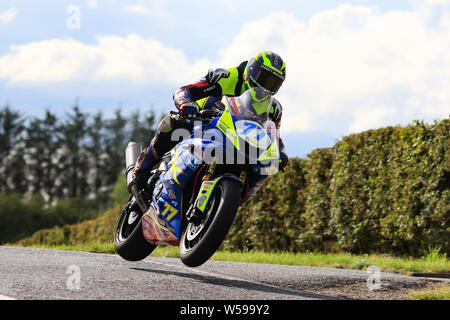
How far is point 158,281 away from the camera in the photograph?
16.6ft

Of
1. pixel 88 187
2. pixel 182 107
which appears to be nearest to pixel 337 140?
pixel 182 107

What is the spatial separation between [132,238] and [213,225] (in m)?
2.08

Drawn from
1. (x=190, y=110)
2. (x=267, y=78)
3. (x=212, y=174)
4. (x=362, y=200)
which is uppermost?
(x=267, y=78)

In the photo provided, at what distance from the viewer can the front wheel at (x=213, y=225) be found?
14.7 ft

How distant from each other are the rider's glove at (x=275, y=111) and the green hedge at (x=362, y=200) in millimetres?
5223

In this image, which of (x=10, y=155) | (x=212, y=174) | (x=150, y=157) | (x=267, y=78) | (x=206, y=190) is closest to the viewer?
(x=206, y=190)

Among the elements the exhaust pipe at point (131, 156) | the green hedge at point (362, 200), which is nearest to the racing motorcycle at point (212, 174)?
the exhaust pipe at point (131, 156)

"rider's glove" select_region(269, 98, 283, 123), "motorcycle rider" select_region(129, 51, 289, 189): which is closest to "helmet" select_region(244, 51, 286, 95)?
"motorcycle rider" select_region(129, 51, 289, 189)

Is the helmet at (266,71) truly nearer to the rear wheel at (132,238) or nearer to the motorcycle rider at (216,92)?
the motorcycle rider at (216,92)

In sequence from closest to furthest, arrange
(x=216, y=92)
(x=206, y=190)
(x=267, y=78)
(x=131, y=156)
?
(x=206, y=190), (x=267, y=78), (x=216, y=92), (x=131, y=156)

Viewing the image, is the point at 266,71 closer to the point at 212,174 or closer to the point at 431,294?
the point at 212,174

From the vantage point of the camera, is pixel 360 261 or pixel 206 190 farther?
pixel 360 261

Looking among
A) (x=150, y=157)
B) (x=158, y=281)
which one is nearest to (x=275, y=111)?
(x=150, y=157)
